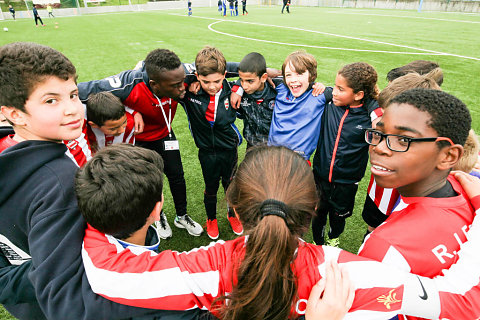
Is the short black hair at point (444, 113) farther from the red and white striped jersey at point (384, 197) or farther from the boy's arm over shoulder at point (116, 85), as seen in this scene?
the boy's arm over shoulder at point (116, 85)

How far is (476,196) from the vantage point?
1335 millimetres

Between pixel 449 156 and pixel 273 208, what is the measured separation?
984 millimetres

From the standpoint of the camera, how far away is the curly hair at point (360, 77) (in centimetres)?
226

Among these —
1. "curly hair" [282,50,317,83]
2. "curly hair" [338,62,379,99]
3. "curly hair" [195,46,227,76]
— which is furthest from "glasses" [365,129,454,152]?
"curly hair" [195,46,227,76]

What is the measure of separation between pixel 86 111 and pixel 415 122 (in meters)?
2.41

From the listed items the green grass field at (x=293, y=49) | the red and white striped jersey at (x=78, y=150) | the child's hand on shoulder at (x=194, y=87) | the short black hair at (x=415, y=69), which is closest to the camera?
the red and white striped jersey at (x=78, y=150)

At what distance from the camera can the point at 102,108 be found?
2.26 metres

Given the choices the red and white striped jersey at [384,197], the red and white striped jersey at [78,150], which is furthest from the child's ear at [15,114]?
the red and white striped jersey at [384,197]

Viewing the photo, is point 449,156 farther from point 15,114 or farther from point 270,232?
point 15,114

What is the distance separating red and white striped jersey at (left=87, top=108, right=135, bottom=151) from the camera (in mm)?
2426

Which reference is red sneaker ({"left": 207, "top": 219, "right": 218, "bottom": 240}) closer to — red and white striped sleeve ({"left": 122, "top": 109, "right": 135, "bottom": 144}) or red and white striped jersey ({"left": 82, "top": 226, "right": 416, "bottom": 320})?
red and white striped sleeve ({"left": 122, "top": 109, "right": 135, "bottom": 144})

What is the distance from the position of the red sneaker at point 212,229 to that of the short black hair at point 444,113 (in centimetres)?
242

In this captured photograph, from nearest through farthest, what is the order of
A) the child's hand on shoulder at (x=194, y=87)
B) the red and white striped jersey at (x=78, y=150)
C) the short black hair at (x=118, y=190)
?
1. the short black hair at (x=118, y=190)
2. the red and white striped jersey at (x=78, y=150)
3. the child's hand on shoulder at (x=194, y=87)

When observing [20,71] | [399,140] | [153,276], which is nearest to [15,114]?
A: [20,71]
